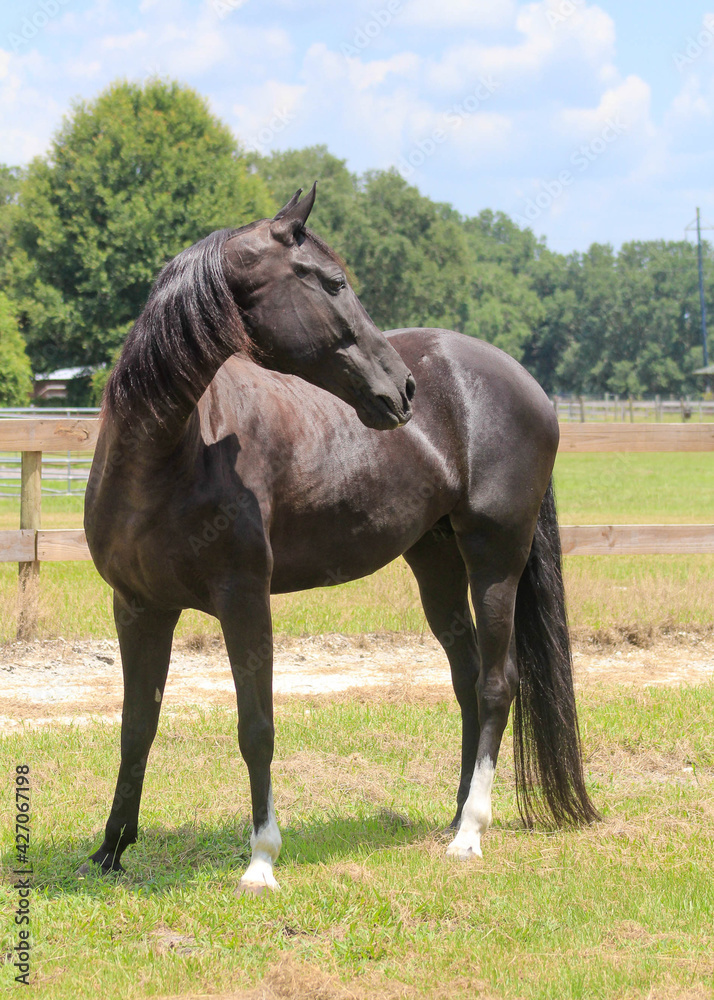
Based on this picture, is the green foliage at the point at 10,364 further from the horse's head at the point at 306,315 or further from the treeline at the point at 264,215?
the horse's head at the point at 306,315

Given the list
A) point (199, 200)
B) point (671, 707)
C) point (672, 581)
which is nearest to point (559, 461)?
point (199, 200)

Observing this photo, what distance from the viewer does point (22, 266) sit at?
989 inches

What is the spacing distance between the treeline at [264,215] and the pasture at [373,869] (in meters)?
8.90

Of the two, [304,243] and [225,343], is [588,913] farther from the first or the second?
[304,243]

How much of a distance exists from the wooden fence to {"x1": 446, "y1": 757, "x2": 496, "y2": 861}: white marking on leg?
3.31 meters

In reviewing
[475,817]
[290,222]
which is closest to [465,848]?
[475,817]

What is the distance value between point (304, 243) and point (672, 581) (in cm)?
568

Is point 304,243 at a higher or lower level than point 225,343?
higher

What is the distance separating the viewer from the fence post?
617cm

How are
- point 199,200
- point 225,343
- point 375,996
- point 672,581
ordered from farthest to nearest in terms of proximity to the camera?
point 199,200 → point 672,581 → point 225,343 → point 375,996

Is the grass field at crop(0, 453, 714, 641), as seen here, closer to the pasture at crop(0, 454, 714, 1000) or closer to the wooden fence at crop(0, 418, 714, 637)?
the wooden fence at crop(0, 418, 714, 637)

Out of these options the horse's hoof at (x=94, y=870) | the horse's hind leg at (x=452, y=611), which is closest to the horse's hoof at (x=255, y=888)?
the horse's hoof at (x=94, y=870)

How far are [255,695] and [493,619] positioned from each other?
1.05 meters

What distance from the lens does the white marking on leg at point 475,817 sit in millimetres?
3287
